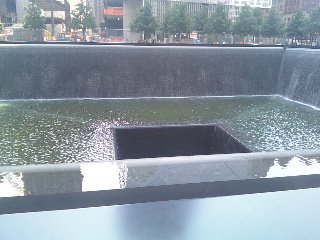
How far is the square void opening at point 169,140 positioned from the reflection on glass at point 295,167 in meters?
3.30

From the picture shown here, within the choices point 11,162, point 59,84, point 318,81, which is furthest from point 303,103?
point 11,162

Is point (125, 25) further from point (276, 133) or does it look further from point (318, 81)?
point (276, 133)

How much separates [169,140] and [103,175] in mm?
3766

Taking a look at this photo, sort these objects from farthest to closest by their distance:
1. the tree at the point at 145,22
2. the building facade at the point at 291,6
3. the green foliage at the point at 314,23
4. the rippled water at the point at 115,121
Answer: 1. the building facade at the point at 291,6
2. the tree at the point at 145,22
3. the green foliage at the point at 314,23
4. the rippled water at the point at 115,121

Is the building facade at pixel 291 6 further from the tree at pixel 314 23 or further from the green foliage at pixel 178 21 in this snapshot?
the green foliage at pixel 178 21

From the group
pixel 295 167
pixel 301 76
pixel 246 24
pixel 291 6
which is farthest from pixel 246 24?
pixel 295 167

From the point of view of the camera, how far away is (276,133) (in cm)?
495

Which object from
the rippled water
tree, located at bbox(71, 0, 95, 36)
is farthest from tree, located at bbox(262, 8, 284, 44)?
the rippled water

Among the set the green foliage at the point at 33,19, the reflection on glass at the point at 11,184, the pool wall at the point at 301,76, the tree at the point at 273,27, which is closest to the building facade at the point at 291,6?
the tree at the point at 273,27

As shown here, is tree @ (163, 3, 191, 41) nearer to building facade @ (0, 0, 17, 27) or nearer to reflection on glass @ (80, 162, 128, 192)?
building facade @ (0, 0, 17, 27)

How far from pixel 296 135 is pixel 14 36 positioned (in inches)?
607

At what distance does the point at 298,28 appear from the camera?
21203 millimetres

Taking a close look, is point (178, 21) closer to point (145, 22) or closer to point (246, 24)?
point (145, 22)

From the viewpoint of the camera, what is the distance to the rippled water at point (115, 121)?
4012 millimetres
